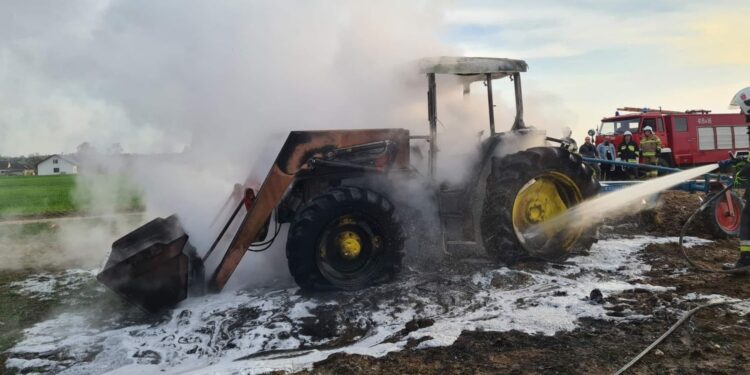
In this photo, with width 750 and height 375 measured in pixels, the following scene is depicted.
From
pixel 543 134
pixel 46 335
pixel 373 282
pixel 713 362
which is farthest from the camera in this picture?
pixel 543 134

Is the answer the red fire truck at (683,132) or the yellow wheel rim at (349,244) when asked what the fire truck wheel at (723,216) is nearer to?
the yellow wheel rim at (349,244)

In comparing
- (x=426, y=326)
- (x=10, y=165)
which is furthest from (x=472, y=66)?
(x=10, y=165)

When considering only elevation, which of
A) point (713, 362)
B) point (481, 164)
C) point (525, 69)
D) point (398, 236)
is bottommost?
point (713, 362)

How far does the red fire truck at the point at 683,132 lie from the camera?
19875 millimetres

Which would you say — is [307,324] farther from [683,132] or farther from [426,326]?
[683,132]

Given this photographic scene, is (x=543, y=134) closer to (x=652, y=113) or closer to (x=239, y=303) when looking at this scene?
(x=239, y=303)

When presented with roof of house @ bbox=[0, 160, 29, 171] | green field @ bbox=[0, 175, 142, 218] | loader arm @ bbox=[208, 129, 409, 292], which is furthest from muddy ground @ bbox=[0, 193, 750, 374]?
roof of house @ bbox=[0, 160, 29, 171]

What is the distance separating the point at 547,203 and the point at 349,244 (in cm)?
278

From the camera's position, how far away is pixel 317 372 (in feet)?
12.4

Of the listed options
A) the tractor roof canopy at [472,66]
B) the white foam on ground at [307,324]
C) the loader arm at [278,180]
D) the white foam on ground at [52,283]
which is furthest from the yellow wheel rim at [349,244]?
the white foam on ground at [52,283]

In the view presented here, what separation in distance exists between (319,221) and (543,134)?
3528 mm

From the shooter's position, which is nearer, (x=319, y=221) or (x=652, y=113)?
(x=319, y=221)

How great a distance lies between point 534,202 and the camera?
675 cm

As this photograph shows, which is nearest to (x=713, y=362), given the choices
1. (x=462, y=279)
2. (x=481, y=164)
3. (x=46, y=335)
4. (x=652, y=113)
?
(x=462, y=279)
